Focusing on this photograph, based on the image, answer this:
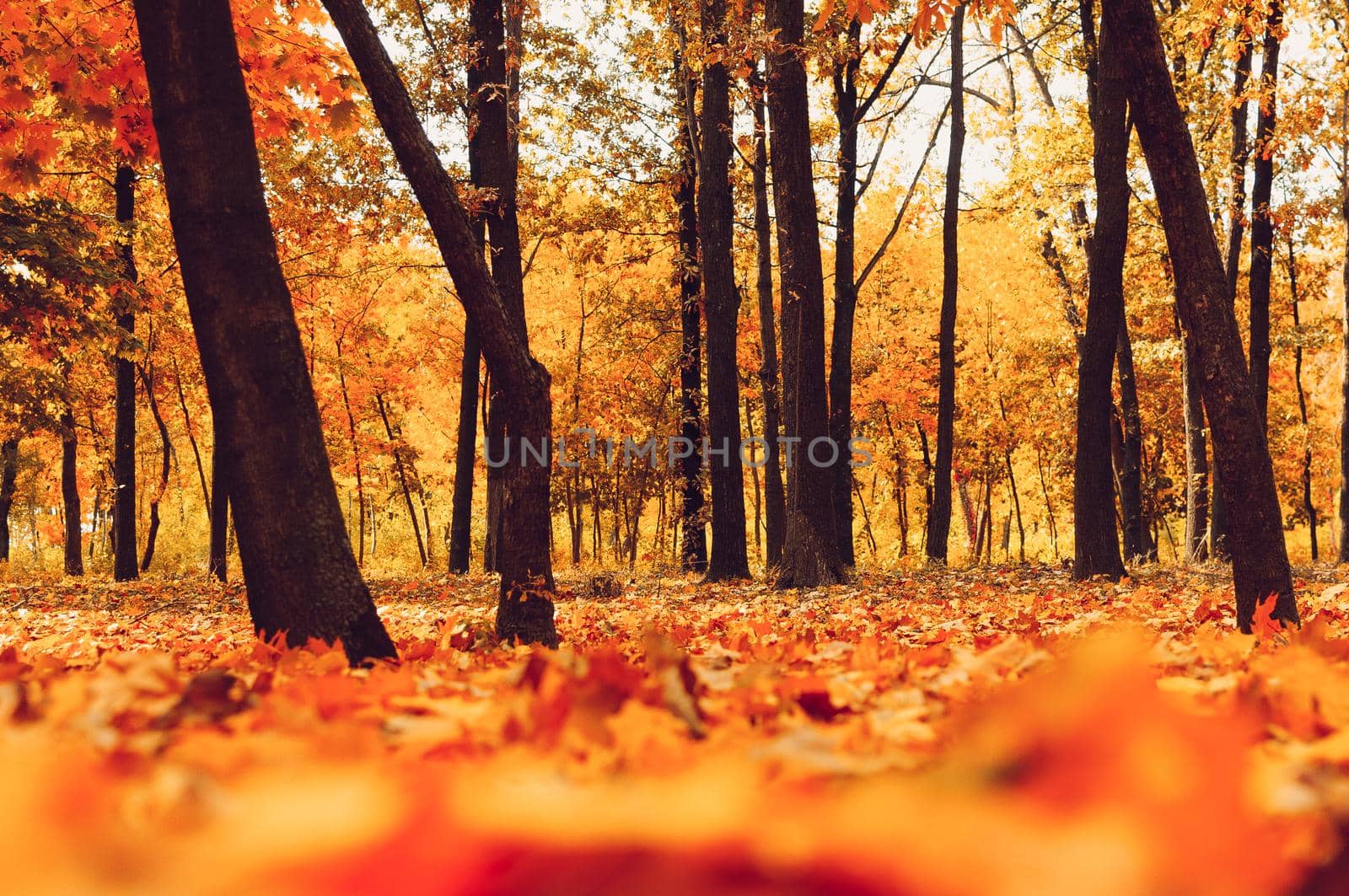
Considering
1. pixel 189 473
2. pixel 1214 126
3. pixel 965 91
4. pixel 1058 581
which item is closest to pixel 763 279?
pixel 965 91

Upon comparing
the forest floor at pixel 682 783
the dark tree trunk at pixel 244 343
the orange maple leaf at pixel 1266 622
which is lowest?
the orange maple leaf at pixel 1266 622

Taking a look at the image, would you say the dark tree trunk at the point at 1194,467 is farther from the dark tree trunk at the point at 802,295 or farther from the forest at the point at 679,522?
the dark tree trunk at the point at 802,295

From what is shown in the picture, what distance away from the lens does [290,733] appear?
1.26 metres

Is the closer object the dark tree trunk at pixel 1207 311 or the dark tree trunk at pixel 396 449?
the dark tree trunk at pixel 1207 311

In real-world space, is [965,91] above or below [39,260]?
above

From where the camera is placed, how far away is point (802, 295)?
10.7 metres

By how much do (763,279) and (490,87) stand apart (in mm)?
8501

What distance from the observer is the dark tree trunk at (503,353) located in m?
4.57

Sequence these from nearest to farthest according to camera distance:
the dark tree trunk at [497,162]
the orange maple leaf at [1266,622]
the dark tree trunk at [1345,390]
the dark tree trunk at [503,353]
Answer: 1. the orange maple leaf at [1266,622]
2. the dark tree trunk at [503,353]
3. the dark tree trunk at [497,162]
4. the dark tree trunk at [1345,390]

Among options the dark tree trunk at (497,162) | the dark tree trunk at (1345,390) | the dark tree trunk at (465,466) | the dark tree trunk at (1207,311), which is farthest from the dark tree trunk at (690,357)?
the dark tree trunk at (1207,311)

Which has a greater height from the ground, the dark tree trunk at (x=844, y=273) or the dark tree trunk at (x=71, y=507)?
the dark tree trunk at (x=844, y=273)

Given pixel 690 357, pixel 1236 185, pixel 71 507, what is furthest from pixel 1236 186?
pixel 71 507

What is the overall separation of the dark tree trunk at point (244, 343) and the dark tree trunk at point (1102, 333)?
861cm

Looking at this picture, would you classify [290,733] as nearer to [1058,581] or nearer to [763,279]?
[1058,581]
